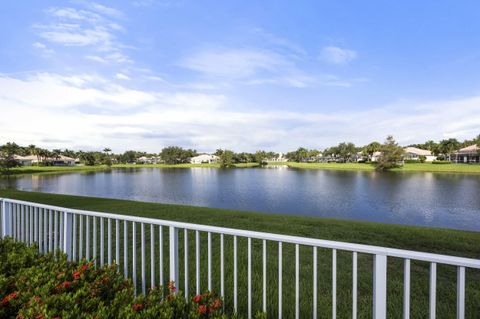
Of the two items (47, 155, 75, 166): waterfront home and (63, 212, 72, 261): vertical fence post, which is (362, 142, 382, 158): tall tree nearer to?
(63, 212, 72, 261): vertical fence post

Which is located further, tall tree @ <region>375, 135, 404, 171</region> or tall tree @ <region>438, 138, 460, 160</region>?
tall tree @ <region>438, 138, 460, 160</region>

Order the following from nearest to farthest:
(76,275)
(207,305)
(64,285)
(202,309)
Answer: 1. (202,309)
2. (207,305)
3. (64,285)
4. (76,275)

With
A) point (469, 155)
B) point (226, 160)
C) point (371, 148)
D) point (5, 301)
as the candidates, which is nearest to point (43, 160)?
point (226, 160)

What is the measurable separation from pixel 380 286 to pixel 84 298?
2.30 m

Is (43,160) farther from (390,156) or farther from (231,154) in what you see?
(390,156)

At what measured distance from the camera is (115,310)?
2041 mm

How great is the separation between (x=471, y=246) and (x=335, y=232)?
2.88 meters

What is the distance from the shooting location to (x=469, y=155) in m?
62.1

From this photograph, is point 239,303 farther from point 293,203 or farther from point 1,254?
point 293,203

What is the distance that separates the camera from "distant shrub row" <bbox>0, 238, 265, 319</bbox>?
6.38ft

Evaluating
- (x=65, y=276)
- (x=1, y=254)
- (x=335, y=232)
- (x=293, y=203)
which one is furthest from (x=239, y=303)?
(x=293, y=203)

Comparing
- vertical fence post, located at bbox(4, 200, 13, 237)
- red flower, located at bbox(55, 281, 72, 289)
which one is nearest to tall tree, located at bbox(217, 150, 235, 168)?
vertical fence post, located at bbox(4, 200, 13, 237)

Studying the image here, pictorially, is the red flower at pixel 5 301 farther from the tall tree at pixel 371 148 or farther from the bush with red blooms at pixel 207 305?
the tall tree at pixel 371 148

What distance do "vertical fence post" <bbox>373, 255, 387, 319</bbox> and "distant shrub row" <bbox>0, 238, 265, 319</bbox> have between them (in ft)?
3.53
